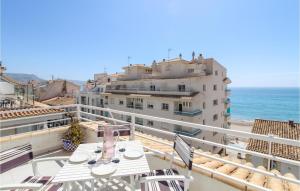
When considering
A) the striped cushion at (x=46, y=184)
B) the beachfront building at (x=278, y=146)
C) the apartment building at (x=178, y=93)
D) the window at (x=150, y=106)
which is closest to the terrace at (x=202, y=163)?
the striped cushion at (x=46, y=184)

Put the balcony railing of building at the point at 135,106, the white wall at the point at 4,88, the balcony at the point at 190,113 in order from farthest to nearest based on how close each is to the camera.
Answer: the balcony railing of building at the point at 135,106 < the balcony at the point at 190,113 < the white wall at the point at 4,88

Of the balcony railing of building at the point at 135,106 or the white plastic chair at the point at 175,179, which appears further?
the balcony railing of building at the point at 135,106

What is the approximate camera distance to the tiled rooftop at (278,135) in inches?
485

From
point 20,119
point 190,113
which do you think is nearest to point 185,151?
point 20,119

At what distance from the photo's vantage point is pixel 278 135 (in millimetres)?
14500

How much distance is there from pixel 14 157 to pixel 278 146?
647 inches

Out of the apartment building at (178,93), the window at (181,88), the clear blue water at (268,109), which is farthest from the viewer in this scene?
the clear blue water at (268,109)

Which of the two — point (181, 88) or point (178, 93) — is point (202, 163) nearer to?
point (178, 93)

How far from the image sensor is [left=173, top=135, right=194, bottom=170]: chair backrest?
208cm

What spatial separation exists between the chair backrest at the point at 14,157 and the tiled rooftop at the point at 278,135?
14404 millimetres

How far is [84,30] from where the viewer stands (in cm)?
1331

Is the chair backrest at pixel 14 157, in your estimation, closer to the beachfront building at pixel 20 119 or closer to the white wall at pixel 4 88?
the white wall at pixel 4 88

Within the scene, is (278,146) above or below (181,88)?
below

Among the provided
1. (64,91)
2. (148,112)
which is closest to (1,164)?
(148,112)
